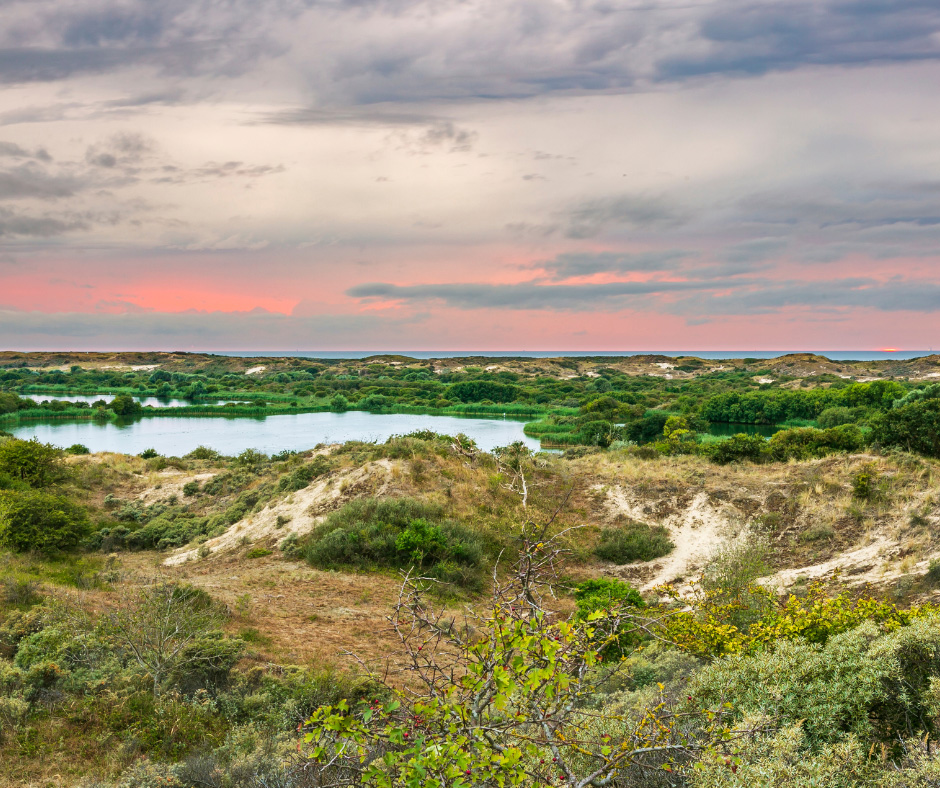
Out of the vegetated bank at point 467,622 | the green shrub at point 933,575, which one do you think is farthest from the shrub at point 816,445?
the green shrub at point 933,575

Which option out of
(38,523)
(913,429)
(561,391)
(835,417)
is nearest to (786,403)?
(835,417)

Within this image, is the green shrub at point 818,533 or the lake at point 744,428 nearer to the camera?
the green shrub at point 818,533

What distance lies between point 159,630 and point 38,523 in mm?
11819

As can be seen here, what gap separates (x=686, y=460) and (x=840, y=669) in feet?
69.0

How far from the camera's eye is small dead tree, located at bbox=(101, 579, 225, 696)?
7598mm

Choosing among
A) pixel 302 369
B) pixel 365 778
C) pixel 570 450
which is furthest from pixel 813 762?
pixel 302 369

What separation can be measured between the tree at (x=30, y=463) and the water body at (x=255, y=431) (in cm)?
1992

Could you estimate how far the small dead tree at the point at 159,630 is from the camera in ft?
24.9

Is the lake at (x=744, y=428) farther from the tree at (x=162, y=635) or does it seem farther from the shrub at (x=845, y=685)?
the tree at (x=162, y=635)

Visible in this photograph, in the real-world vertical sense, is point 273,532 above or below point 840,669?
below

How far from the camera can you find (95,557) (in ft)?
54.8

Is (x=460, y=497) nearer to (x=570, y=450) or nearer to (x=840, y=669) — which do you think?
(x=840, y=669)

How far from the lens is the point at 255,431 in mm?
57312

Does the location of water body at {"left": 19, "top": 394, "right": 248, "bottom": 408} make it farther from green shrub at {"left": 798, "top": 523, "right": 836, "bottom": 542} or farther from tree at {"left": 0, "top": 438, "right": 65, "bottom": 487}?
green shrub at {"left": 798, "top": 523, "right": 836, "bottom": 542}
